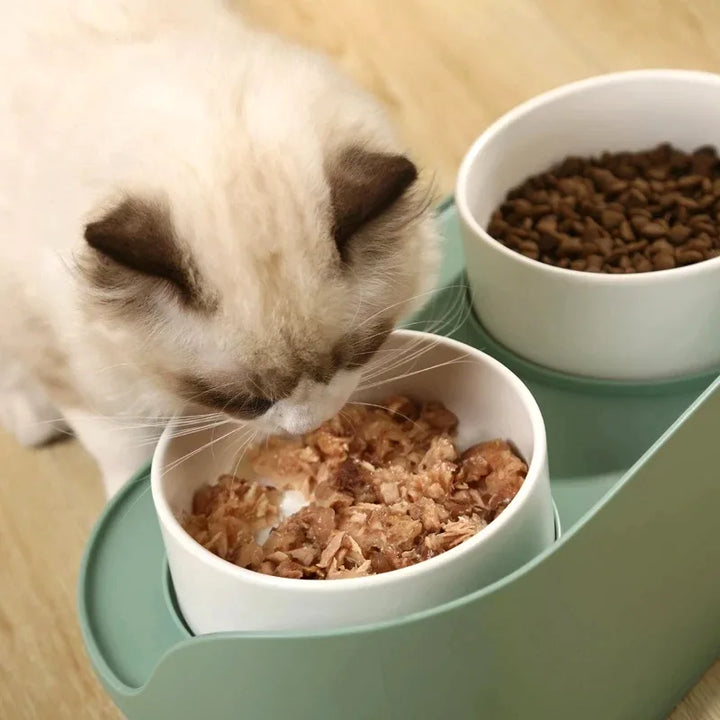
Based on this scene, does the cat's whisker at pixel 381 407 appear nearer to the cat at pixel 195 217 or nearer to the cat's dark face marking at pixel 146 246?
the cat at pixel 195 217

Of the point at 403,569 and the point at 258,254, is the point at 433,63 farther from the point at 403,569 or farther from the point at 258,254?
the point at 403,569

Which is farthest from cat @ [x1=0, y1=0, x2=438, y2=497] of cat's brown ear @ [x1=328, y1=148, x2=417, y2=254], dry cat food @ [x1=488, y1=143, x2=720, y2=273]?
dry cat food @ [x1=488, y1=143, x2=720, y2=273]

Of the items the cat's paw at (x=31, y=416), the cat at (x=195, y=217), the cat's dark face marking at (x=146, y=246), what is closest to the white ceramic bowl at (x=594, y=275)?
the cat at (x=195, y=217)

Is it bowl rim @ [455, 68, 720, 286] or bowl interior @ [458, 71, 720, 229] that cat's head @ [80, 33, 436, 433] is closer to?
bowl rim @ [455, 68, 720, 286]

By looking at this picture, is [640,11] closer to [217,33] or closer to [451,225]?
[451,225]

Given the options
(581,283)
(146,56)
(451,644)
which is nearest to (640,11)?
(581,283)
